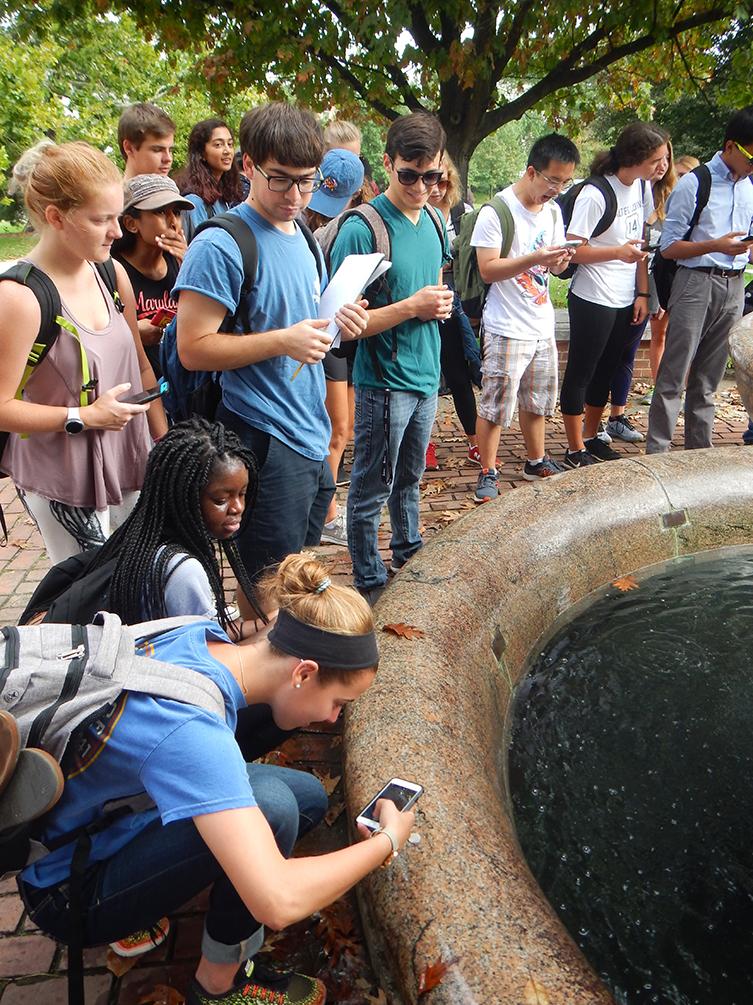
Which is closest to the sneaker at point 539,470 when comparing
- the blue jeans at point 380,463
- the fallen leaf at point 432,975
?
the blue jeans at point 380,463

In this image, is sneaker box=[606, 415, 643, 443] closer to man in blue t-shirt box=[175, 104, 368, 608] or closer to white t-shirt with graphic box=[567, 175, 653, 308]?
white t-shirt with graphic box=[567, 175, 653, 308]

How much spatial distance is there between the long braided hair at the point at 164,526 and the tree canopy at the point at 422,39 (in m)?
6.47

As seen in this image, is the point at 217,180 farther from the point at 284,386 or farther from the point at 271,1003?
the point at 271,1003

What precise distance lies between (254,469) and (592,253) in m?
3.29

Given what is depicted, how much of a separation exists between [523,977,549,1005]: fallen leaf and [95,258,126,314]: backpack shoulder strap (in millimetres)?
2268

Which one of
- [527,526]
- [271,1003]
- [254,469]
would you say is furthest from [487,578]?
[271,1003]

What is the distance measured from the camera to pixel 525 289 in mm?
4477

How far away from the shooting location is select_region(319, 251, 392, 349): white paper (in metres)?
2.73

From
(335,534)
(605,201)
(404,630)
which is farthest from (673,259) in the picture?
(404,630)

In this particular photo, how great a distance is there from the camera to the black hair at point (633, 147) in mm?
4477

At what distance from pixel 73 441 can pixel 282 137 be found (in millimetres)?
1125

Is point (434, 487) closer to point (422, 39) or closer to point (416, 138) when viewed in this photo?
point (416, 138)

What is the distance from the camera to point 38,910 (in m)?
1.73

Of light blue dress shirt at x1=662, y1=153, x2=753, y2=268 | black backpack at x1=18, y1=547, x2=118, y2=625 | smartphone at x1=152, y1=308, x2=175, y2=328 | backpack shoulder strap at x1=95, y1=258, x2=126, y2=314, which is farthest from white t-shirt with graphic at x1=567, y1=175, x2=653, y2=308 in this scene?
black backpack at x1=18, y1=547, x2=118, y2=625
